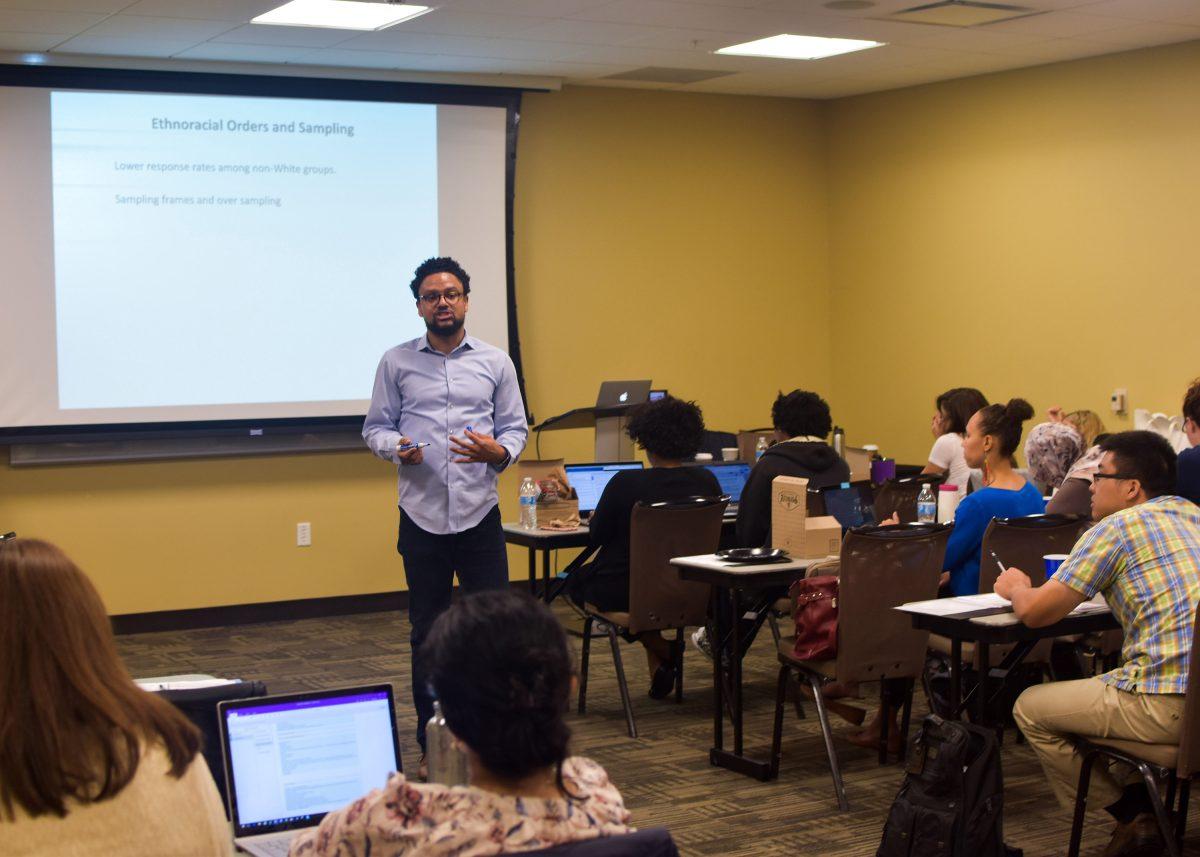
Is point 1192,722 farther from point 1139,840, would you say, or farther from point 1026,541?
point 1026,541

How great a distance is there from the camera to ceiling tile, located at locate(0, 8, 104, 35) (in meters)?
6.47

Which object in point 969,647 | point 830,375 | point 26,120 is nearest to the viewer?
point 969,647

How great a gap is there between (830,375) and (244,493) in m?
4.21

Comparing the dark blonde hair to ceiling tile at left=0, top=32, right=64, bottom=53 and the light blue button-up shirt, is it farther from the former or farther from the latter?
ceiling tile at left=0, top=32, right=64, bottom=53

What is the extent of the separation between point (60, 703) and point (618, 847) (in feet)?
2.42

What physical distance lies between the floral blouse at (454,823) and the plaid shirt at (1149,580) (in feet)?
7.73

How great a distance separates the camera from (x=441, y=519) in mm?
4977

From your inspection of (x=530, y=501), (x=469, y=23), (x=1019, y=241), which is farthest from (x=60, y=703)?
(x=1019, y=241)

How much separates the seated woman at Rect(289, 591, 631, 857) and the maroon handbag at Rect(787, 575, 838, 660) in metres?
2.98

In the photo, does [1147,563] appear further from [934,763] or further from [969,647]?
[969,647]

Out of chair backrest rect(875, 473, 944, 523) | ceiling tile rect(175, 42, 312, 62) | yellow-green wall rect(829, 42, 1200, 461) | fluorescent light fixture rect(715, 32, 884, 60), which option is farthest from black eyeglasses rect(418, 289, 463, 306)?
yellow-green wall rect(829, 42, 1200, 461)

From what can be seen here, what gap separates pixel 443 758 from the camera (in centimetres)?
248

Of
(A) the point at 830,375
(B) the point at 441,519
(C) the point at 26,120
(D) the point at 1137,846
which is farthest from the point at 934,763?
(A) the point at 830,375

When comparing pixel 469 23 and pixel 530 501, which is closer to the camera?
pixel 530 501
